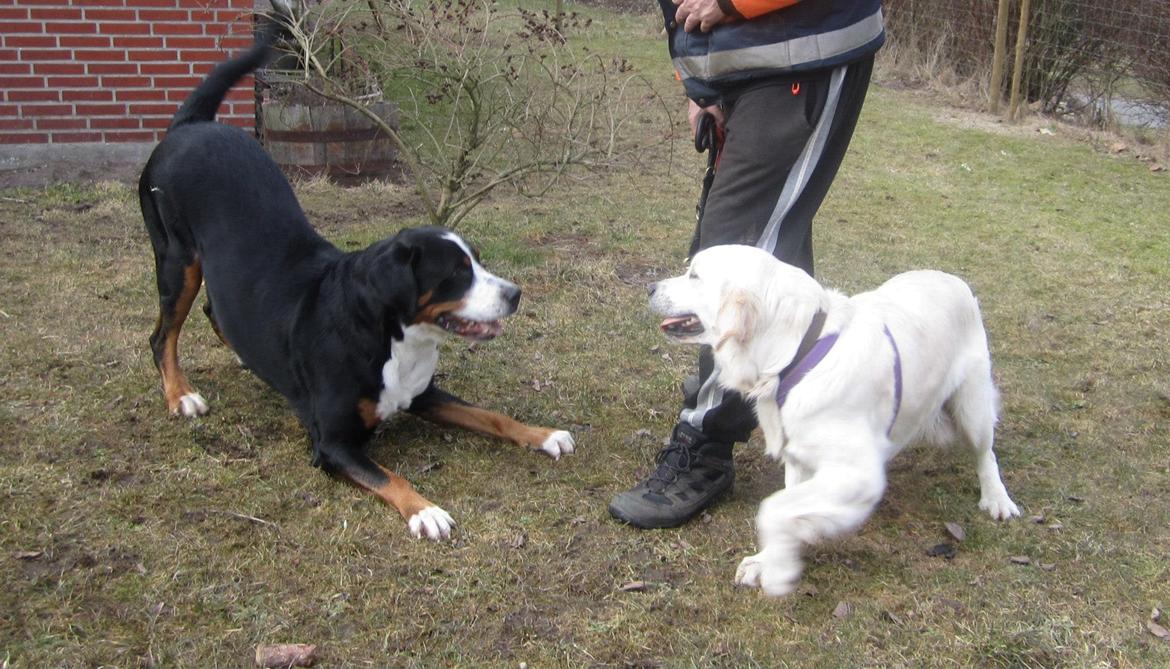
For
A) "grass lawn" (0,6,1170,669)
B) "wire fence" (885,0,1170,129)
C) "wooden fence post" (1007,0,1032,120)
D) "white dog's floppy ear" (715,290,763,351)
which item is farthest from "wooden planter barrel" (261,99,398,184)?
"wire fence" (885,0,1170,129)

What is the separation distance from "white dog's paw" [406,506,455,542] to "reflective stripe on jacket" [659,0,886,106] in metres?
1.53

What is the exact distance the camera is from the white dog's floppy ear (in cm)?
265

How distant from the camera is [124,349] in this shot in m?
4.13

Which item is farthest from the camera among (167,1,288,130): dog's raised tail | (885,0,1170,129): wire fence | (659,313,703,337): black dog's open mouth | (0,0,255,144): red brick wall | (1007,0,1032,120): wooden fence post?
(1007,0,1032,120): wooden fence post

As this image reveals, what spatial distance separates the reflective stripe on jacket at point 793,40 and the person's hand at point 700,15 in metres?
0.03

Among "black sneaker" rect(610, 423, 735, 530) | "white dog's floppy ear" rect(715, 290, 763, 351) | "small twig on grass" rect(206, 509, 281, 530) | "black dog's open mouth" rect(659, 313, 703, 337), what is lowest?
"small twig on grass" rect(206, 509, 281, 530)

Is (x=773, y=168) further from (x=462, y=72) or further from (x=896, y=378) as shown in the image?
(x=462, y=72)

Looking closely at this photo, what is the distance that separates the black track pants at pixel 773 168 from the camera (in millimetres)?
2951

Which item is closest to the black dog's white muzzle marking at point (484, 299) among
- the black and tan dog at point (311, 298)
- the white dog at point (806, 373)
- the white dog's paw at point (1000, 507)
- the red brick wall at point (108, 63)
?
the black and tan dog at point (311, 298)

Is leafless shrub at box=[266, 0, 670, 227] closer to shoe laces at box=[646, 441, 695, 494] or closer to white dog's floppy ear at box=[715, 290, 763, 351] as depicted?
shoe laces at box=[646, 441, 695, 494]

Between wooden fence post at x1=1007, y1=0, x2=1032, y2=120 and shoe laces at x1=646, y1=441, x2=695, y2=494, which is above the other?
wooden fence post at x1=1007, y1=0, x2=1032, y2=120

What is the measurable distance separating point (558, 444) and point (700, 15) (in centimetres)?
147

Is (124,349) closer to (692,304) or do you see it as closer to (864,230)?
(692,304)

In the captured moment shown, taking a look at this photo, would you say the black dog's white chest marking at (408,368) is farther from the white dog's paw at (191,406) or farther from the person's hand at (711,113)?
the person's hand at (711,113)
